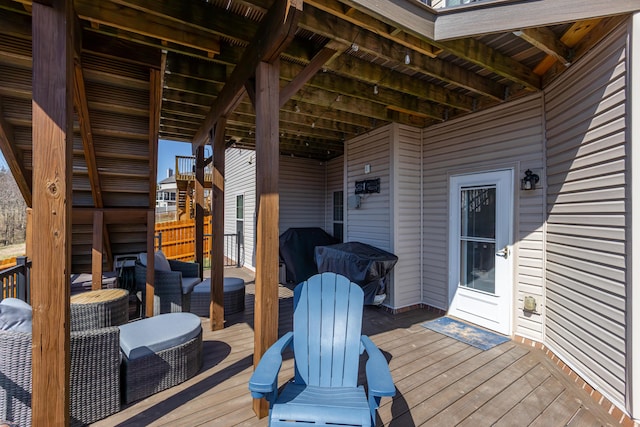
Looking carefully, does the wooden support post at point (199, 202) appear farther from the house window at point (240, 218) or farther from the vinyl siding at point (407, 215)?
the vinyl siding at point (407, 215)

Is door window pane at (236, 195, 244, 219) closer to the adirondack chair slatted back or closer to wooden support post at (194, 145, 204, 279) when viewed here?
wooden support post at (194, 145, 204, 279)

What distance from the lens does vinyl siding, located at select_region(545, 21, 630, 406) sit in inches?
87.4

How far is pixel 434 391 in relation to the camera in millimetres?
2422

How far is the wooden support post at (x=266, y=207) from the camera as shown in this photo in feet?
6.99

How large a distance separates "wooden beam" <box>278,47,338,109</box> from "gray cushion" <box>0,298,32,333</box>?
236 cm

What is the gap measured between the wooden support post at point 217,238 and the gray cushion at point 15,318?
1790mm

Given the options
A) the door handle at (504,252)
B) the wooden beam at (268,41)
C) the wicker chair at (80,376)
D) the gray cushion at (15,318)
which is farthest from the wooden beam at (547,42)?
the gray cushion at (15,318)

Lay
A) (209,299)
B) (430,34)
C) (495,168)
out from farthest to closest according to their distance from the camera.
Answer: (209,299), (495,168), (430,34)

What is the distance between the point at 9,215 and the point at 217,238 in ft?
59.0

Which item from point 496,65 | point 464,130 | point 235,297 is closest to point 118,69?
point 235,297

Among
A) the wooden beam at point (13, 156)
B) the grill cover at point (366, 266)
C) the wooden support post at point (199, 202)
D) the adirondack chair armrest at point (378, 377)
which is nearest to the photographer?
the adirondack chair armrest at point (378, 377)

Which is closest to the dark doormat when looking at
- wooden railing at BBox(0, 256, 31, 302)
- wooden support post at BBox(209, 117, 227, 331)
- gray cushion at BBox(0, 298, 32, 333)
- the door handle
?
the door handle

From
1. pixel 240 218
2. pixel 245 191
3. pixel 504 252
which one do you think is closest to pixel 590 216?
pixel 504 252

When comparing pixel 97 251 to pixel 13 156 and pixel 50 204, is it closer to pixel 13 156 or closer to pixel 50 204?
pixel 13 156
